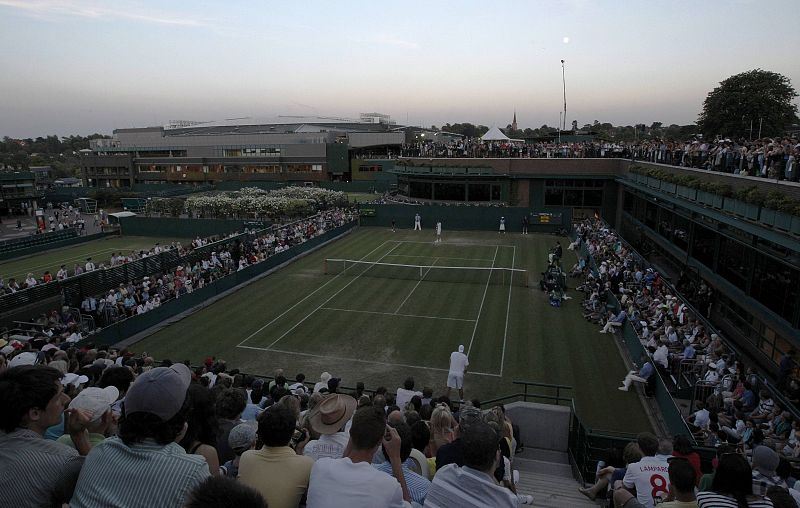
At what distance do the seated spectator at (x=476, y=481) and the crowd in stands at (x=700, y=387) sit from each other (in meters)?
2.01

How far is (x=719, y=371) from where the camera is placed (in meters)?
14.0

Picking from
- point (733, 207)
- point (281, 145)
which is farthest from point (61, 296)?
point (281, 145)

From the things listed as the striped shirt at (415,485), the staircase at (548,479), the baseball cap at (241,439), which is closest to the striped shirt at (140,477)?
the striped shirt at (415,485)

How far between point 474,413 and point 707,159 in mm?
22451

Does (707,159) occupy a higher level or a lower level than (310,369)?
higher

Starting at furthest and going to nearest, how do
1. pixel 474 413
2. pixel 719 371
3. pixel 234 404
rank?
pixel 719 371 < pixel 474 413 < pixel 234 404

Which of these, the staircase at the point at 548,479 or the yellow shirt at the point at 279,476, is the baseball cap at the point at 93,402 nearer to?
the yellow shirt at the point at 279,476

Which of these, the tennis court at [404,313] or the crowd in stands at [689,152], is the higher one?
the crowd in stands at [689,152]

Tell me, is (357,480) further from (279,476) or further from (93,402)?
(93,402)

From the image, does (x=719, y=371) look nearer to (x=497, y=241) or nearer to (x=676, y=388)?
(x=676, y=388)

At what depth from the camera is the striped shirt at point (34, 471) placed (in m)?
3.00

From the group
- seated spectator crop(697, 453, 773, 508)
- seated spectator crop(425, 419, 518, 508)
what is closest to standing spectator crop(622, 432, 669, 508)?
seated spectator crop(697, 453, 773, 508)

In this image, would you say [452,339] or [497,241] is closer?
[452,339]

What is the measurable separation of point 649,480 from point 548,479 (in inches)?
165
